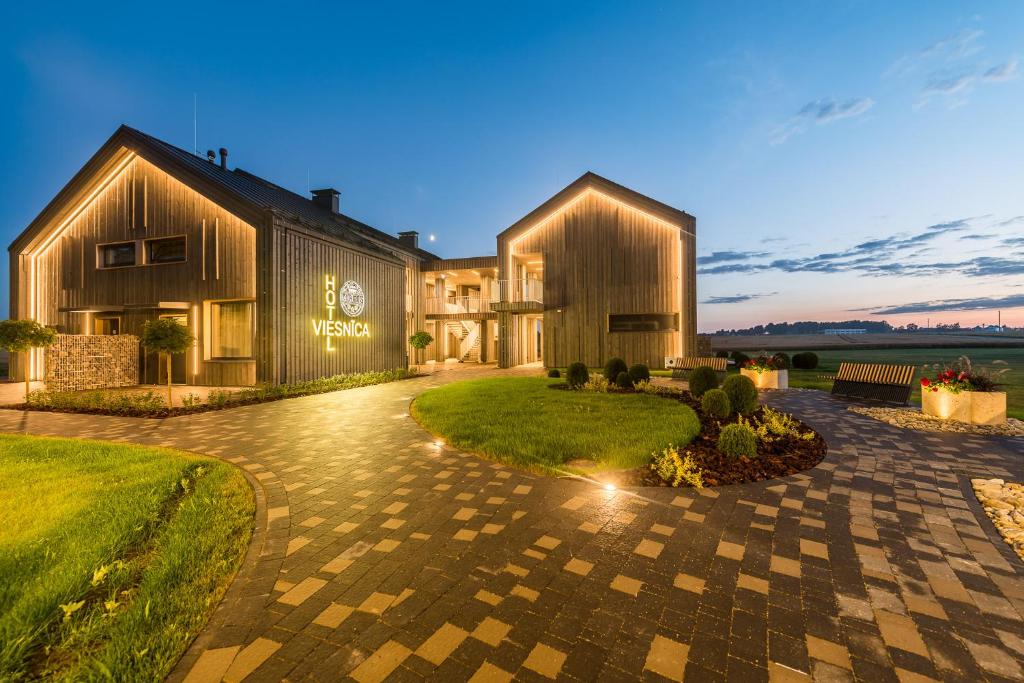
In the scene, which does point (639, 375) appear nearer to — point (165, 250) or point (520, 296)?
point (520, 296)

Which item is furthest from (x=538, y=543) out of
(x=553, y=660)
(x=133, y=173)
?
(x=133, y=173)

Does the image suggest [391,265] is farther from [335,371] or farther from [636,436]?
[636,436]

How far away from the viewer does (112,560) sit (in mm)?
2930

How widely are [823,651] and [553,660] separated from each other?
1.39 meters

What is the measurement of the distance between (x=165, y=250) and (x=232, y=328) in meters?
4.28

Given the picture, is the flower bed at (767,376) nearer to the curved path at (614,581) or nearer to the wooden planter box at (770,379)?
the wooden planter box at (770,379)

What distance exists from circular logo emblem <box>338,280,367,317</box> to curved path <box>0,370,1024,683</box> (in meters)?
11.2

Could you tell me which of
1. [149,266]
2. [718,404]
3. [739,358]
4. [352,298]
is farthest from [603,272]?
[149,266]

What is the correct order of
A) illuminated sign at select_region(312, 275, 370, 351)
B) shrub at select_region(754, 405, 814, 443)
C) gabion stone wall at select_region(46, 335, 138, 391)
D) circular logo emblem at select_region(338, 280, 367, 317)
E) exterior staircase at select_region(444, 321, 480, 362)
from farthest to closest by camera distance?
1. exterior staircase at select_region(444, 321, 480, 362)
2. circular logo emblem at select_region(338, 280, 367, 317)
3. illuminated sign at select_region(312, 275, 370, 351)
4. gabion stone wall at select_region(46, 335, 138, 391)
5. shrub at select_region(754, 405, 814, 443)

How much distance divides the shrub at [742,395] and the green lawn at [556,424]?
841 millimetres

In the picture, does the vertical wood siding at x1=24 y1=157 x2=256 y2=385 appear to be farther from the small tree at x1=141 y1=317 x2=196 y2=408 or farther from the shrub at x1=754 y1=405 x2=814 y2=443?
the shrub at x1=754 y1=405 x2=814 y2=443

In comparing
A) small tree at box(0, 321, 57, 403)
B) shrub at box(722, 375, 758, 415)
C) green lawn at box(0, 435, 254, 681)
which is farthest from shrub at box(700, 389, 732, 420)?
small tree at box(0, 321, 57, 403)

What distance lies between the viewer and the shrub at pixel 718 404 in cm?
761

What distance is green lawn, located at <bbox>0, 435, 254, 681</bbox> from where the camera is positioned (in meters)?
2.04
